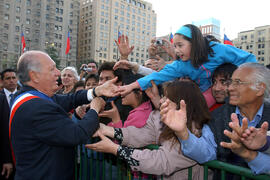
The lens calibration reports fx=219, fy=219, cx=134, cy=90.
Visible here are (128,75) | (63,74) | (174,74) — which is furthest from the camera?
(63,74)

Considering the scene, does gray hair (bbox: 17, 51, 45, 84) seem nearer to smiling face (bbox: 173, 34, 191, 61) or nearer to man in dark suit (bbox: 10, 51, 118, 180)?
man in dark suit (bbox: 10, 51, 118, 180)

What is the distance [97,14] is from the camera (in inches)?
2879

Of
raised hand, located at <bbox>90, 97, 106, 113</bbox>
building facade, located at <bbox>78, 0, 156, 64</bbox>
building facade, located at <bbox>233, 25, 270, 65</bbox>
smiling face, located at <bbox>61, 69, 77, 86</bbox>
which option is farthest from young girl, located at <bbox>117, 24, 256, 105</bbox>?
building facade, located at <bbox>233, 25, 270, 65</bbox>

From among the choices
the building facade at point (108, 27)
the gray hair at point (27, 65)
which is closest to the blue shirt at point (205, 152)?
the gray hair at point (27, 65)

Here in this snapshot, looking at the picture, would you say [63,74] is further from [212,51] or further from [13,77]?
[212,51]

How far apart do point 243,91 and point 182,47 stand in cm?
103

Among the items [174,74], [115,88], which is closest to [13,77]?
[115,88]

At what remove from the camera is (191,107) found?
5.99 ft

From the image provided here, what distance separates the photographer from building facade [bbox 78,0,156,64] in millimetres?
73438

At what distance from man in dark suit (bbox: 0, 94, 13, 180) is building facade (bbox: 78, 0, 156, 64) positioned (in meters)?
68.2

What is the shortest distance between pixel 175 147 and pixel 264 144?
626 mm

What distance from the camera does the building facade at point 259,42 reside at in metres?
69.5

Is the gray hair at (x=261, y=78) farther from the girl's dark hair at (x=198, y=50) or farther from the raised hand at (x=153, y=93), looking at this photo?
the raised hand at (x=153, y=93)

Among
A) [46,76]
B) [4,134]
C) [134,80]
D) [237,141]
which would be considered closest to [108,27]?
[4,134]
